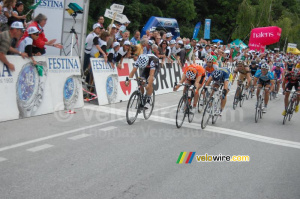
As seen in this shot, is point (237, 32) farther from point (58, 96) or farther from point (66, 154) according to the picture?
point (66, 154)

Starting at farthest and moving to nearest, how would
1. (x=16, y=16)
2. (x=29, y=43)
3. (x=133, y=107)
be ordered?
(x=16, y=16), (x=133, y=107), (x=29, y=43)

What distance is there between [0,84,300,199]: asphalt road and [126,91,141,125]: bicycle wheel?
18 cm

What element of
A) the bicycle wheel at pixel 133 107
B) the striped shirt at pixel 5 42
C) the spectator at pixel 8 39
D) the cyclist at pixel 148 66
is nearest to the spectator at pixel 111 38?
the cyclist at pixel 148 66

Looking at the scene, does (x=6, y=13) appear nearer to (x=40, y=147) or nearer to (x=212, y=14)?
(x=40, y=147)

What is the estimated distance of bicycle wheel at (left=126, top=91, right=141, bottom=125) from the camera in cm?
917

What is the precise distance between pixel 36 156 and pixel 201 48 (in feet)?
54.6

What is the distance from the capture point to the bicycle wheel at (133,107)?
9.17m

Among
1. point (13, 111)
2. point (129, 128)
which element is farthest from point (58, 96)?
point (129, 128)

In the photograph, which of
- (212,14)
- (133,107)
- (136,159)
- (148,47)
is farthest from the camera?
(212,14)

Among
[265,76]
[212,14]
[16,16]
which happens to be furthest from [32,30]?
[212,14]

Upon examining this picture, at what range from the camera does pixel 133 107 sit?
928cm

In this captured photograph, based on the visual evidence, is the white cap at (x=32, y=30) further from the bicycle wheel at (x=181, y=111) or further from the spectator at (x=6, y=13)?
the bicycle wheel at (x=181, y=111)

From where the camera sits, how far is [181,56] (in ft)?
57.0

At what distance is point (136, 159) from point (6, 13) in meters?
6.06
